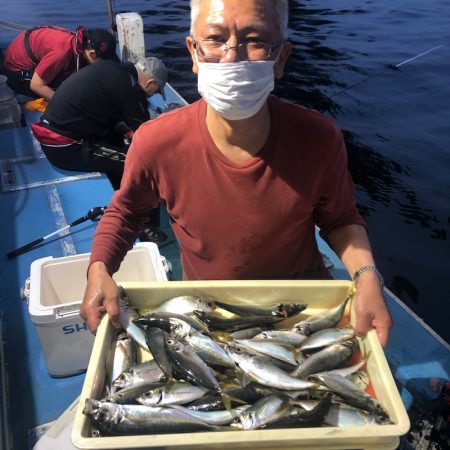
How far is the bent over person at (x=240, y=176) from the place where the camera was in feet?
5.79

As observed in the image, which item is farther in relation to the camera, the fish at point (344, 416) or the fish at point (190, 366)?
the fish at point (190, 366)

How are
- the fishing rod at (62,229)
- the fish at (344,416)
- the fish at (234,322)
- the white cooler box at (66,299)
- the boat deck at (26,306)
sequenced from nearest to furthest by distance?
1. the fish at (344,416)
2. the fish at (234,322)
3. the white cooler box at (66,299)
4. the boat deck at (26,306)
5. the fishing rod at (62,229)

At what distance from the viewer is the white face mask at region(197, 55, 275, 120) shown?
1.78 meters

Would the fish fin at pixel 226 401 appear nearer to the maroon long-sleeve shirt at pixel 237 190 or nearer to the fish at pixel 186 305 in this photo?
the fish at pixel 186 305

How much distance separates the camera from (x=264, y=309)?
79.7 inches

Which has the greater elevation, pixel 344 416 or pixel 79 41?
pixel 79 41

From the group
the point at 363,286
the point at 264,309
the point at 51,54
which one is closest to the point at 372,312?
the point at 363,286

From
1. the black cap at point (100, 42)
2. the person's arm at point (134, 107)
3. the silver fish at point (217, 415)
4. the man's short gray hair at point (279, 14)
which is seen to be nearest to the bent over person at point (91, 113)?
the person's arm at point (134, 107)

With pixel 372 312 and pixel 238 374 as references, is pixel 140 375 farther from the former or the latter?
pixel 372 312

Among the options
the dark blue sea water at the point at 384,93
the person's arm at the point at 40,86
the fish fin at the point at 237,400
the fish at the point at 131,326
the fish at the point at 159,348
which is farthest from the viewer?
the person's arm at the point at 40,86

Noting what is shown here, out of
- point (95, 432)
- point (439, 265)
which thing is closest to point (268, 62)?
point (95, 432)

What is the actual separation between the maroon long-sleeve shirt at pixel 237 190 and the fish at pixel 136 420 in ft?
2.22

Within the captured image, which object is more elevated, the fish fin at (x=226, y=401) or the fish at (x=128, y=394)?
the fish at (x=128, y=394)

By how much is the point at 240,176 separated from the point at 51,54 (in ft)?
19.0
